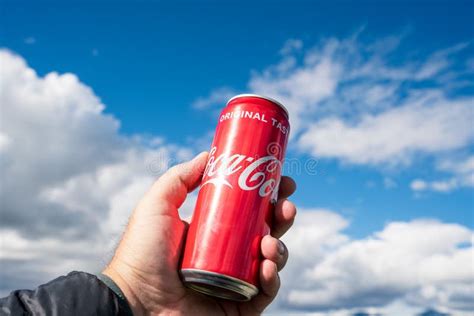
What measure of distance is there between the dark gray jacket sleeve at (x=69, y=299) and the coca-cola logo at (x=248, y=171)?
0.98 m

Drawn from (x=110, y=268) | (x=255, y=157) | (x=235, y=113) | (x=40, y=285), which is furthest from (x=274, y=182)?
(x=40, y=285)

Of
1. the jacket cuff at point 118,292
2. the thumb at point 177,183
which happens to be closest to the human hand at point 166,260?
the thumb at point 177,183

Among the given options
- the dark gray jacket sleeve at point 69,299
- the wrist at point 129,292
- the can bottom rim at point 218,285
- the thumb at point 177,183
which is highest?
the thumb at point 177,183

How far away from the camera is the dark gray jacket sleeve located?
2.40 metres

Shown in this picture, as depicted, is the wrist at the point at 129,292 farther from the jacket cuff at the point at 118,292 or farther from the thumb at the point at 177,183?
the thumb at the point at 177,183

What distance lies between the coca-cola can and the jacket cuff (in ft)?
1.31

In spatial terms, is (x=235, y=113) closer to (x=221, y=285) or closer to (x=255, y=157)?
(x=255, y=157)

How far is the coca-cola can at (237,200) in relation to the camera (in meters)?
2.68

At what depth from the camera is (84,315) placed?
246cm

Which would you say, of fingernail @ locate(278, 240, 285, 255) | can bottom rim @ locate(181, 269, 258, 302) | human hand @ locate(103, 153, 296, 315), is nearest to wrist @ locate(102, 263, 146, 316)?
human hand @ locate(103, 153, 296, 315)

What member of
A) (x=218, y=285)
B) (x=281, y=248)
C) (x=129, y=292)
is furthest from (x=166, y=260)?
(x=281, y=248)

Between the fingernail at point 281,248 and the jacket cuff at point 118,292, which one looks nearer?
the jacket cuff at point 118,292

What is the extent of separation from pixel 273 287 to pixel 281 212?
56 centimetres

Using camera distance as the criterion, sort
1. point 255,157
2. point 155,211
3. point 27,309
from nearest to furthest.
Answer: point 27,309 → point 255,157 → point 155,211
